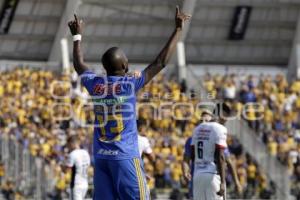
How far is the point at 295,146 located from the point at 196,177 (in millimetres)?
18188

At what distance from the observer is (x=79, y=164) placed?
19281mm

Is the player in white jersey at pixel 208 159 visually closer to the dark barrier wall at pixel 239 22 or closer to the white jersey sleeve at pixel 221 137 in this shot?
the white jersey sleeve at pixel 221 137

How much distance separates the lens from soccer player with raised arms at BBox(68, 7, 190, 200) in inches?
399

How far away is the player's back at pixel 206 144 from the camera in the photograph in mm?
13891

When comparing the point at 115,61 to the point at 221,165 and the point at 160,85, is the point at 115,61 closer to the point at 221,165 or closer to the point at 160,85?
the point at 221,165

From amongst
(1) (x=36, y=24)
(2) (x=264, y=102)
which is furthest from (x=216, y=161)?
(1) (x=36, y=24)

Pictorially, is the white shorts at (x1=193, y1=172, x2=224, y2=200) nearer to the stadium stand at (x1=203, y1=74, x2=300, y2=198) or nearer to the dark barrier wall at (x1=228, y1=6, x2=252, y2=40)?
the stadium stand at (x1=203, y1=74, x2=300, y2=198)

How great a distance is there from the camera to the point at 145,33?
4509 cm

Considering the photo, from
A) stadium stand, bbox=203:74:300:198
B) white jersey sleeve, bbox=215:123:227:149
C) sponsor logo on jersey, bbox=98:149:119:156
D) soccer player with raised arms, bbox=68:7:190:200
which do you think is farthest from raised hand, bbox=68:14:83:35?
stadium stand, bbox=203:74:300:198

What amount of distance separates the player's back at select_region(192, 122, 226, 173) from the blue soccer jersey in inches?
145

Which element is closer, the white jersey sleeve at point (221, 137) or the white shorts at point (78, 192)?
the white jersey sleeve at point (221, 137)

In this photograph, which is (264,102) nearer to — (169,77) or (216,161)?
(169,77)

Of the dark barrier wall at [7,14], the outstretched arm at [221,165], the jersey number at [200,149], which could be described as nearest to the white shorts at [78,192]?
the jersey number at [200,149]

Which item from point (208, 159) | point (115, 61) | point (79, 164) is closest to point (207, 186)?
point (208, 159)
